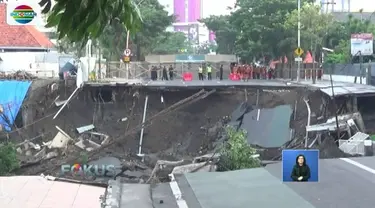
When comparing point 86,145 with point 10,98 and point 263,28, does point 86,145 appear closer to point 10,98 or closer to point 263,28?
point 10,98

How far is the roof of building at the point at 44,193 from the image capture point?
15.2 m

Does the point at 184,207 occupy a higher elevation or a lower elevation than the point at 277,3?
lower

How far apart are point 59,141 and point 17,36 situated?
89.2 feet

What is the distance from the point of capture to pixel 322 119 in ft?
86.9

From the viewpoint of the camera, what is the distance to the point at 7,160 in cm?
2211

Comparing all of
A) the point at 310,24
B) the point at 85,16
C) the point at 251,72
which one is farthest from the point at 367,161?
the point at 310,24

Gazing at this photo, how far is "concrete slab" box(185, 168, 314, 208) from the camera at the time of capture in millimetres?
13180

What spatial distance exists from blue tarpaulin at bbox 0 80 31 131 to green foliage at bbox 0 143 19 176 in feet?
25.0

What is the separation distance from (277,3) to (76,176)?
38.7 meters

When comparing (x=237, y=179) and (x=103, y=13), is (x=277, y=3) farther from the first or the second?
(x=103, y=13)

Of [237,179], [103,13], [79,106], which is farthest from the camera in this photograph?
[79,106]

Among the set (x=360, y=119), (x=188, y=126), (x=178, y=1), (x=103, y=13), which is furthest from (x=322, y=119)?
(x=178, y=1)

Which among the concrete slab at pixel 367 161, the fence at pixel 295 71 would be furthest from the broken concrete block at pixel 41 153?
the fence at pixel 295 71

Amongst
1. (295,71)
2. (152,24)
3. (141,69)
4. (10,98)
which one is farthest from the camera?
(152,24)
